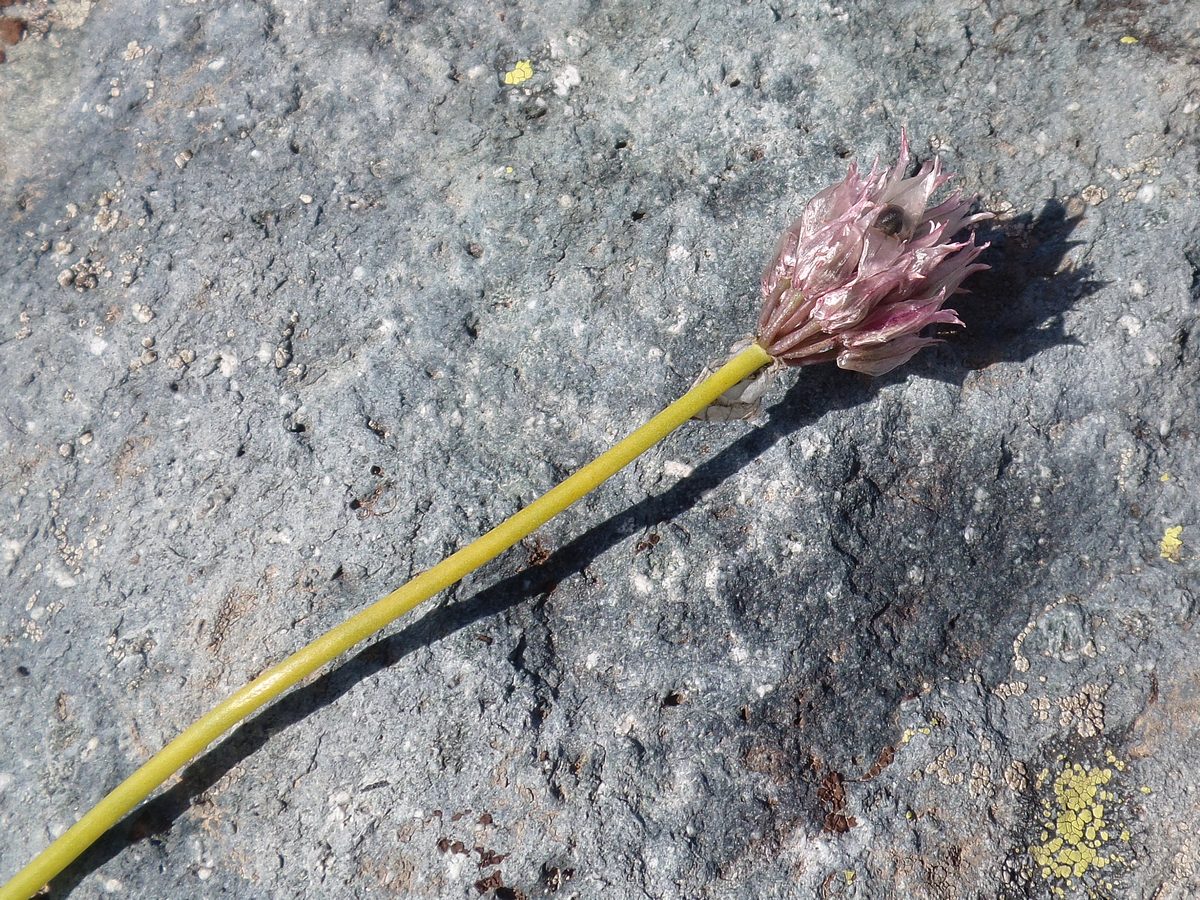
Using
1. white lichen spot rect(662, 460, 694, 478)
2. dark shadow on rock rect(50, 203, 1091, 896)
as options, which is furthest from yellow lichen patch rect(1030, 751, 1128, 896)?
white lichen spot rect(662, 460, 694, 478)

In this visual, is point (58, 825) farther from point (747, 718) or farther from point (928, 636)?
point (928, 636)

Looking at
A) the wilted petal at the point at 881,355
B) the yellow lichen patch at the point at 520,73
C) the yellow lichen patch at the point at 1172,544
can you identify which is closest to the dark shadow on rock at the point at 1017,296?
the wilted petal at the point at 881,355

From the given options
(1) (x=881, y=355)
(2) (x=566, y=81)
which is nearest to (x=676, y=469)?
(1) (x=881, y=355)

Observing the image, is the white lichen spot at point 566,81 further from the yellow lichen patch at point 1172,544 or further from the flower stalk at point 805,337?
the yellow lichen patch at point 1172,544

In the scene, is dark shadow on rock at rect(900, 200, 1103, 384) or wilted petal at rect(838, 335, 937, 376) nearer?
wilted petal at rect(838, 335, 937, 376)

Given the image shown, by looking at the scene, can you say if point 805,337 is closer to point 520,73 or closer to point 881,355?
point 881,355

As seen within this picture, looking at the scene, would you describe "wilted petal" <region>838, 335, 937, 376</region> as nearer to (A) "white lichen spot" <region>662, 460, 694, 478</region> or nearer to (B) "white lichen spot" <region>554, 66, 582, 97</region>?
(A) "white lichen spot" <region>662, 460, 694, 478</region>

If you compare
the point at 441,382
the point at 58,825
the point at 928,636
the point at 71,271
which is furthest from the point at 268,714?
the point at 928,636
